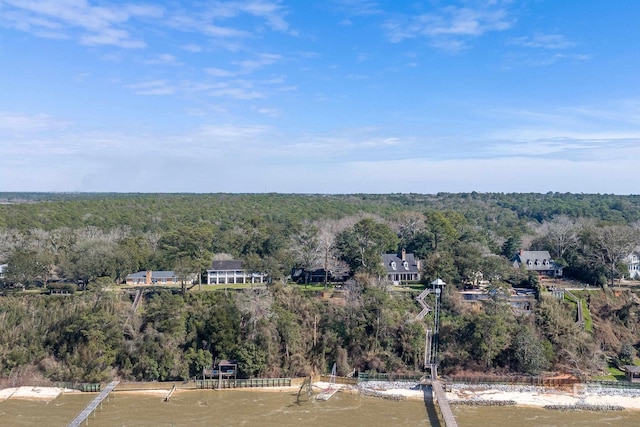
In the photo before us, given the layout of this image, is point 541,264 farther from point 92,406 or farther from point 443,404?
point 92,406

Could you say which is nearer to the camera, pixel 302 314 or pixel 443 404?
pixel 443 404

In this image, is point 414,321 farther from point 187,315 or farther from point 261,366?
point 187,315

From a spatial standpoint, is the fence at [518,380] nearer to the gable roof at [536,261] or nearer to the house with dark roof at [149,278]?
the gable roof at [536,261]

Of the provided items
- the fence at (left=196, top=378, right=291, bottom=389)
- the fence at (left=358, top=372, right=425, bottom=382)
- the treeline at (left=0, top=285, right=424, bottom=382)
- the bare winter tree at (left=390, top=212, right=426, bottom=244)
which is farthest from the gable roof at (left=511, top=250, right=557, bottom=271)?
the fence at (left=196, top=378, right=291, bottom=389)

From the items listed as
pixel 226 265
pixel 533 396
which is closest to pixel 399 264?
pixel 226 265

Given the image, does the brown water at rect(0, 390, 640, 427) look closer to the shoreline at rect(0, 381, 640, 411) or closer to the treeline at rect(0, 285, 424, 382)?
the shoreline at rect(0, 381, 640, 411)

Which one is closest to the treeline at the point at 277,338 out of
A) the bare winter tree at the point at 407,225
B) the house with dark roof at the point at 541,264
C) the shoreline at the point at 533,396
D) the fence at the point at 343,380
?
the fence at the point at 343,380

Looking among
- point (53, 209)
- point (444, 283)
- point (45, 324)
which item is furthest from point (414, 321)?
point (53, 209)
